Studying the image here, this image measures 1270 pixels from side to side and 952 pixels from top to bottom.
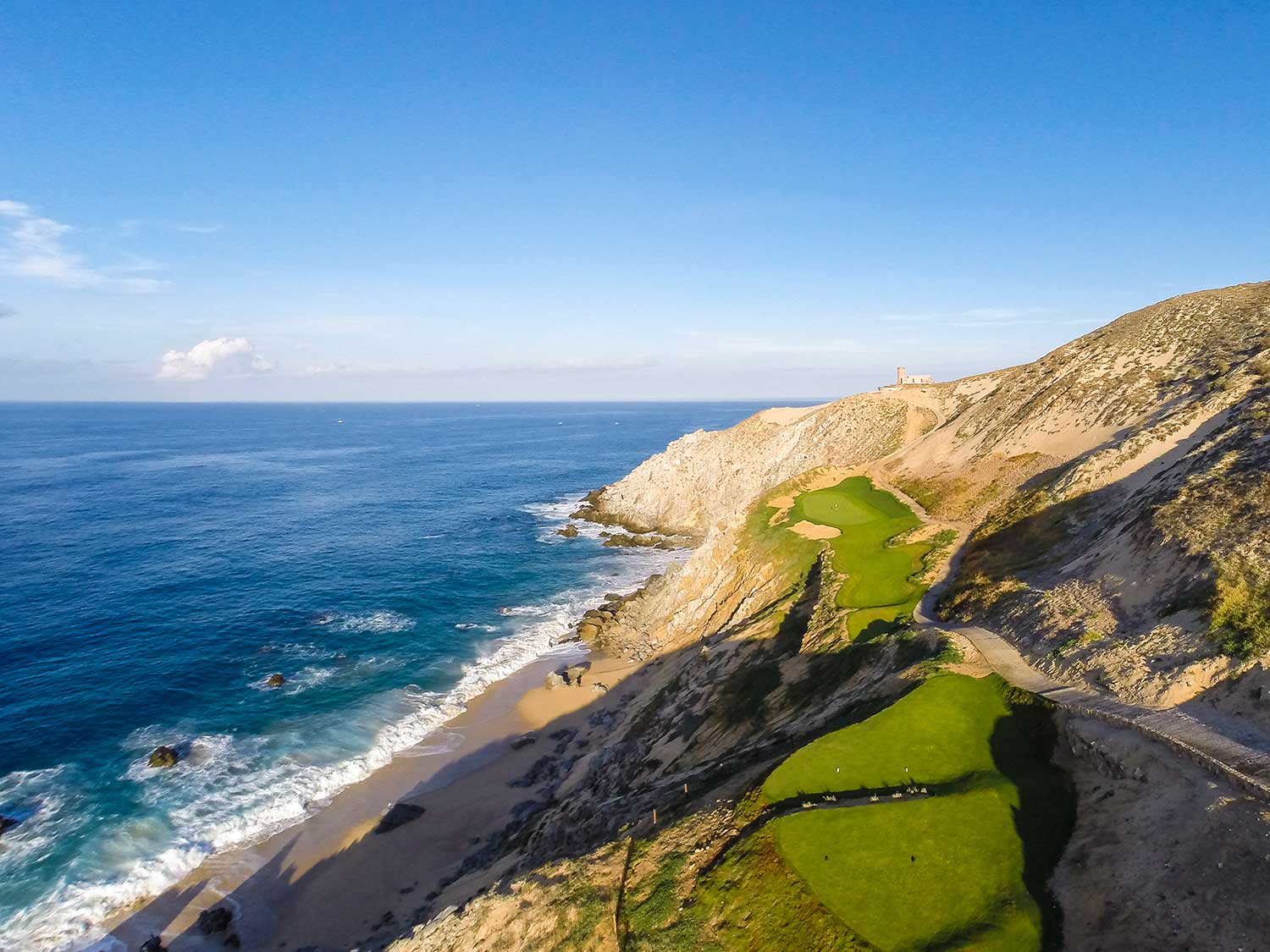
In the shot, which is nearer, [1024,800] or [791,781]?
[1024,800]

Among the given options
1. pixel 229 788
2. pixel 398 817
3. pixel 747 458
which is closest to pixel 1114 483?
pixel 398 817

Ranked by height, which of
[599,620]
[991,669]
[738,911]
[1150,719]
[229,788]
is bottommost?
[229,788]

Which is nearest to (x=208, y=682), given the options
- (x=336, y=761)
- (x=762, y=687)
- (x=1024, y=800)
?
(x=336, y=761)

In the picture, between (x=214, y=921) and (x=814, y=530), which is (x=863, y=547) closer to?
(x=814, y=530)

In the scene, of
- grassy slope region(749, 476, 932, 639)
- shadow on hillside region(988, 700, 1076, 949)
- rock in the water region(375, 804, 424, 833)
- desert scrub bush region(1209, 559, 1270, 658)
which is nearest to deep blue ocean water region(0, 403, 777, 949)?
rock in the water region(375, 804, 424, 833)

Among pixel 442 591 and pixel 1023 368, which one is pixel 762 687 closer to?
pixel 442 591
